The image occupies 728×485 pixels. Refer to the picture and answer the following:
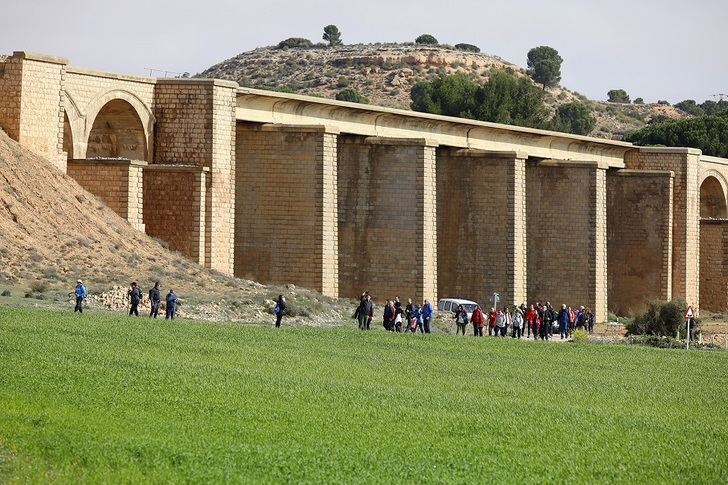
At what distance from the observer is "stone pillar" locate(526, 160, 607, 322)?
6181cm

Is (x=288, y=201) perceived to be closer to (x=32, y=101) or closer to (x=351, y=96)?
(x=32, y=101)

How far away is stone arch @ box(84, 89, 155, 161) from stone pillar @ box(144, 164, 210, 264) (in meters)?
1.42

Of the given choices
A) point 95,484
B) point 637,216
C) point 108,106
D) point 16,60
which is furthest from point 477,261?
point 95,484

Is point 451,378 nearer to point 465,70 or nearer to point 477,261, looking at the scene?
point 477,261

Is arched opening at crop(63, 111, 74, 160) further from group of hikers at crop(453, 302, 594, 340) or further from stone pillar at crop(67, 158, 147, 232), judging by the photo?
group of hikers at crop(453, 302, 594, 340)

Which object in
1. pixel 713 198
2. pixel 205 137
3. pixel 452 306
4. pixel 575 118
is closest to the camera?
pixel 205 137

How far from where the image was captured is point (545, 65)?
499 feet

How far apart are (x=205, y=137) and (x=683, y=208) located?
91.6 ft

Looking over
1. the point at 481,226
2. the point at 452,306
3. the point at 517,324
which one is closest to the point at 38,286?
the point at 517,324

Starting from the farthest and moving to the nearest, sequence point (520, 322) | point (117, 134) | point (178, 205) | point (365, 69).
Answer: point (365, 69)
point (117, 134)
point (520, 322)
point (178, 205)

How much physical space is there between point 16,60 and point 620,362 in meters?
17.4

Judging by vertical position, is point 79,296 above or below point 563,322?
above

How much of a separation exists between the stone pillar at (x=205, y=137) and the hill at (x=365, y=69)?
70.5 meters

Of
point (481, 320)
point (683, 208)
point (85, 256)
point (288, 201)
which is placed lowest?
point (481, 320)
